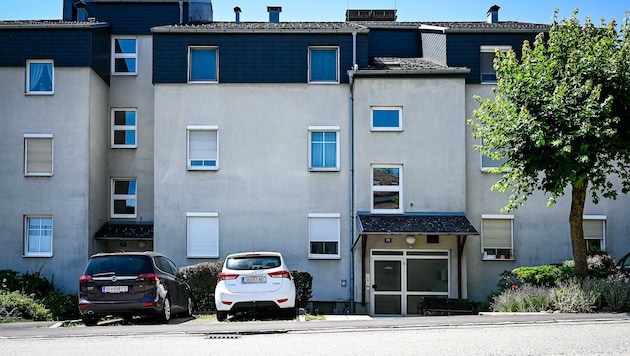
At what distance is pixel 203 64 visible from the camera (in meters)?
28.7

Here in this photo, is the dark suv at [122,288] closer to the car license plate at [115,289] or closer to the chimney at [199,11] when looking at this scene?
the car license plate at [115,289]

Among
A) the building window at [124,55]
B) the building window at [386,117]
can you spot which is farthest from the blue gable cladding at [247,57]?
the building window at [124,55]

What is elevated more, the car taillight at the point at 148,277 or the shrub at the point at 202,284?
the car taillight at the point at 148,277

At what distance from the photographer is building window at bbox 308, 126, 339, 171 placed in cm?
2825

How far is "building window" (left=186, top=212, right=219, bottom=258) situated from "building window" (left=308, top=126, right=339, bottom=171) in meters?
3.93

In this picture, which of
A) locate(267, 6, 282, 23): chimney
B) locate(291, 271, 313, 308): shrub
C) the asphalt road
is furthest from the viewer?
locate(267, 6, 282, 23): chimney

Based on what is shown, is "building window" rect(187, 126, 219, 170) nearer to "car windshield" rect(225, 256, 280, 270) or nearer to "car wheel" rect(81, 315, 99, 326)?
"car windshield" rect(225, 256, 280, 270)

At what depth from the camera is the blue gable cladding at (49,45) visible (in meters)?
28.5

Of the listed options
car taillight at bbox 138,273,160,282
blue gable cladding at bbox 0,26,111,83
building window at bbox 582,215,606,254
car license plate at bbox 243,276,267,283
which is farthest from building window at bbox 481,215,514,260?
blue gable cladding at bbox 0,26,111,83

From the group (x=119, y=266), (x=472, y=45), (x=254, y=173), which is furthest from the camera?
(x=472, y=45)

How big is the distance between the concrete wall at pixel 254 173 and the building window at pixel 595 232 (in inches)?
329

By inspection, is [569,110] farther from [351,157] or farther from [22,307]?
[22,307]

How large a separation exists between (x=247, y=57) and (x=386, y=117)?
17.4 ft

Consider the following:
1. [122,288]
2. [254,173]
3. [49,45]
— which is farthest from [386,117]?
[122,288]
